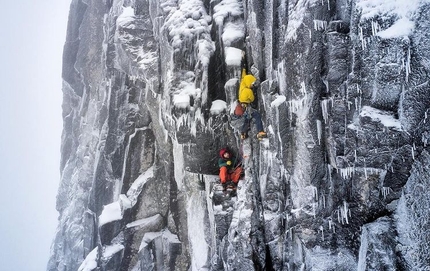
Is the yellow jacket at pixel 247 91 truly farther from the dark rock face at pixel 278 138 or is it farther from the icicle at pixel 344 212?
the icicle at pixel 344 212

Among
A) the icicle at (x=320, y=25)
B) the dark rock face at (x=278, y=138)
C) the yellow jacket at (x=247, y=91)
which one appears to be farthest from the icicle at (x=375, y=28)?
the yellow jacket at (x=247, y=91)

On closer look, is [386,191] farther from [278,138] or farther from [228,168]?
[228,168]

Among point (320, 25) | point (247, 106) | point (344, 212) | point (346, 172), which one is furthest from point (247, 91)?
point (344, 212)

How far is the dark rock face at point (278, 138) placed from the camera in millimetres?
6426

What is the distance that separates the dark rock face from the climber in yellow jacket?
0.95 ft

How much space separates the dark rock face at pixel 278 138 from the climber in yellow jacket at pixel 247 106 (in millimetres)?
291

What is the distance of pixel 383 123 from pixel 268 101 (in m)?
3.57

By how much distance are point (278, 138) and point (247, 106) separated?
82.0 inches

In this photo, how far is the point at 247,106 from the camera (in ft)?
33.8

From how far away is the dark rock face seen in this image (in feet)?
21.1

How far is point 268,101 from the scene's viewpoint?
30.4 feet

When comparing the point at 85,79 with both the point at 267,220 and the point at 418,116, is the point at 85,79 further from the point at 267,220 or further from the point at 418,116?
the point at 418,116

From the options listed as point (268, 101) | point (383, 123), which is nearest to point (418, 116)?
point (383, 123)

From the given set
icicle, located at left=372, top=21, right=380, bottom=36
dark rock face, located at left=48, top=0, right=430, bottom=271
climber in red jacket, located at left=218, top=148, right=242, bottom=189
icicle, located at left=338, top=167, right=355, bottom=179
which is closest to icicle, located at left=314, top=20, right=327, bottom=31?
dark rock face, located at left=48, top=0, right=430, bottom=271
